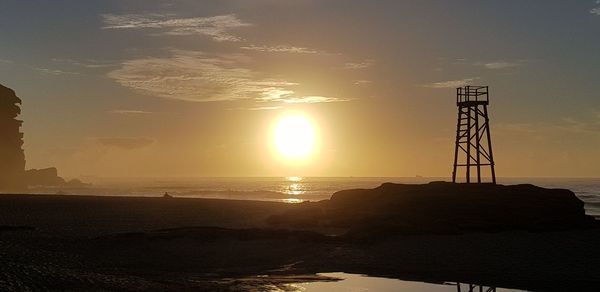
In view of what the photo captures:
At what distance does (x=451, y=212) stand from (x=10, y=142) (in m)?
105

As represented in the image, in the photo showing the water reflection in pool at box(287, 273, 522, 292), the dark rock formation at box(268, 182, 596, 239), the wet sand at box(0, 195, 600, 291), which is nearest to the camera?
the wet sand at box(0, 195, 600, 291)

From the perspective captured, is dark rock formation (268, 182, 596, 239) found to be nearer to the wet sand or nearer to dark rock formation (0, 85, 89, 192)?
the wet sand

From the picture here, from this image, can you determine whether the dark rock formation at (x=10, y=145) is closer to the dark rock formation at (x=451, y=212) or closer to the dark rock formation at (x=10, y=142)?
the dark rock formation at (x=10, y=142)

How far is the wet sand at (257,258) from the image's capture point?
18484mm

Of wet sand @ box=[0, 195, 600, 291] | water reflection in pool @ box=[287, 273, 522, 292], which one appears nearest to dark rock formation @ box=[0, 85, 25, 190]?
wet sand @ box=[0, 195, 600, 291]

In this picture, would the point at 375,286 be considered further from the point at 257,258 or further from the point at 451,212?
the point at 451,212

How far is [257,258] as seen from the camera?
25.5 m

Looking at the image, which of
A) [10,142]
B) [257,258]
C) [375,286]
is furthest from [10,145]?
[375,286]

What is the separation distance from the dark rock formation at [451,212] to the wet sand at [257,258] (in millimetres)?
1293

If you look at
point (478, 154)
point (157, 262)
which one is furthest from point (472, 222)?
point (157, 262)

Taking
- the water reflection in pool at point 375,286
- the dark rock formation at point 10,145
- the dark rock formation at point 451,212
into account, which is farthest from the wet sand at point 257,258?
the dark rock formation at point 10,145

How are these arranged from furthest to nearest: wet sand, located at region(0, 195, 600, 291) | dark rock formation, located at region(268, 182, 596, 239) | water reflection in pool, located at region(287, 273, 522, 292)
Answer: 1. dark rock formation, located at region(268, 182, 596, 239)
2. water reflection in pool, located at region(287, 273, 522, 292)
3. wet sand, located at region(0, 195, 600, 291)

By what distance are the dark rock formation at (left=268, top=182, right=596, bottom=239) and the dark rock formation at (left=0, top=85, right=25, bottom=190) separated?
91.7 m

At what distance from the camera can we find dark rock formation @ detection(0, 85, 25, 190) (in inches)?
4227
